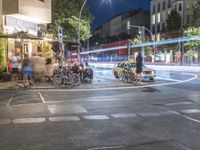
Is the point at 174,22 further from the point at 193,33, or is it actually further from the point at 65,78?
the point at 65,78

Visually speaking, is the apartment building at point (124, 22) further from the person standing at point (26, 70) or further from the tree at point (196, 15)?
the person standing at point (26, 70)

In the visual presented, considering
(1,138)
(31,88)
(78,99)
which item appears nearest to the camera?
(1,138)

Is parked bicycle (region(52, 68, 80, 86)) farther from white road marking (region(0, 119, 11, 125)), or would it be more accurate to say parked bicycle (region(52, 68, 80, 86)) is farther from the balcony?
white road marking (region(0, 119, 11, 125))

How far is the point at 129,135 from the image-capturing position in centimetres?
916

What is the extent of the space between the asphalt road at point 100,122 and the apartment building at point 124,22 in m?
109

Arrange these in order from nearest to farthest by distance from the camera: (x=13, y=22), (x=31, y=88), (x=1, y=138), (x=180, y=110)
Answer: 1. (x=1, y=138)
2. (x=180, y=110)
3. (x=31, y=88)
4. (x=13, y=22)

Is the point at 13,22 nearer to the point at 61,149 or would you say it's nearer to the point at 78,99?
the point at 78,99

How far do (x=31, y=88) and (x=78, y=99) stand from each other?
221 inches

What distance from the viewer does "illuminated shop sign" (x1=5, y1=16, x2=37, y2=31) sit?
1151 inches

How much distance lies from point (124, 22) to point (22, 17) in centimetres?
10805

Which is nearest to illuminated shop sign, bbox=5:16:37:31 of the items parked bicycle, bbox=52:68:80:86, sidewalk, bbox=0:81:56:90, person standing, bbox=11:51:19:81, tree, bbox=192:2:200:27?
person standing, bbox=11:51:19:81

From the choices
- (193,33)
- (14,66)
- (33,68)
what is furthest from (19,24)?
(193,33)

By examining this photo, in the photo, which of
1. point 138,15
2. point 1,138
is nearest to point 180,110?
point 1,138

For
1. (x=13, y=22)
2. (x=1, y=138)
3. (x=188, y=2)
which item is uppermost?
(x=188, y=2)
